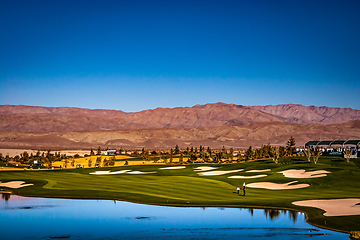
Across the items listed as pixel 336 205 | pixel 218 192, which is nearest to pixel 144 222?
pixel 218 192

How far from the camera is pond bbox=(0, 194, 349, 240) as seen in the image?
20469 millimetres

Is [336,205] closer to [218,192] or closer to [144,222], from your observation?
[218,192]

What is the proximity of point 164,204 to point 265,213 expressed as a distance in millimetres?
8298

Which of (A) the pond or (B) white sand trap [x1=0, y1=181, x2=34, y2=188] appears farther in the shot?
(B) white sand trap [x1=0, y1=181, x2=34, y2=188]

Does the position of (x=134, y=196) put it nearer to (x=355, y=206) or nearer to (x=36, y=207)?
(x=36, y=207)

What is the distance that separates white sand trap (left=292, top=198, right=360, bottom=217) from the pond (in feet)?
6.73

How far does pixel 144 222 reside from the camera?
23844mm

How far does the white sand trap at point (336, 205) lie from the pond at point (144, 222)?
80.8 inches

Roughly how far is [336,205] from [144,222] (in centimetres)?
1390

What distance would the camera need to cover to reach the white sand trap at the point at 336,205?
24.0 meters

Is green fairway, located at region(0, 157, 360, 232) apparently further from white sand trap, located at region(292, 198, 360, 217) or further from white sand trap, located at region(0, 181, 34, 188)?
white sand trap, located at region(0, 181, 34, 188)

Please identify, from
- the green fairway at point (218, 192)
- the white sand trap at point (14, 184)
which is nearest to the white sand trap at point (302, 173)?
the green fairway at point (218, 192)

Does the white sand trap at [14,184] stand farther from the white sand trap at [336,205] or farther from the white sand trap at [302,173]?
the white sand trap at [302,173]

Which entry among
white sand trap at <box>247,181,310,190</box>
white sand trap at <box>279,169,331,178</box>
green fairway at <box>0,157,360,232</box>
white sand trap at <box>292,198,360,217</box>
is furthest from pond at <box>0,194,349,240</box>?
white sand trap at <box>279,169,331,178</box>
